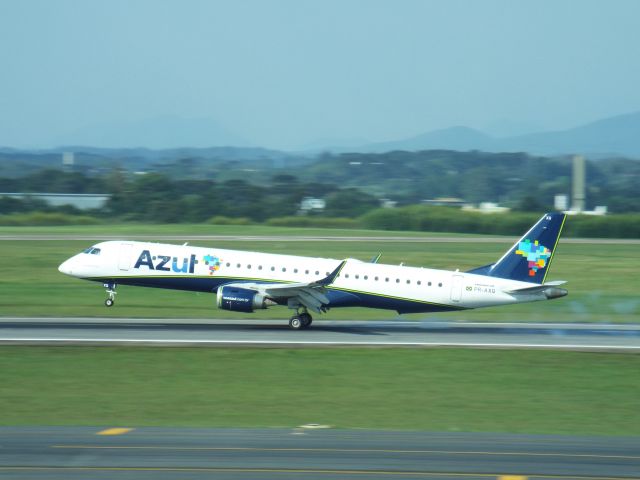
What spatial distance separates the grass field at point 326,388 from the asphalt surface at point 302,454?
1.81 meters

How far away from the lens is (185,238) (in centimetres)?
8794

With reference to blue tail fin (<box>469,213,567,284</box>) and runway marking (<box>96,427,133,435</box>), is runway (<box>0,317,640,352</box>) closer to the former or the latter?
blue tail fin (<box>469,213,567,284</box>)

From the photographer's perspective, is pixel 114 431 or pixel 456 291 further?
pixel 456 291

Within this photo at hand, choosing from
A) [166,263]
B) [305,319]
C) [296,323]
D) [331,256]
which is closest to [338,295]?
[305,319]

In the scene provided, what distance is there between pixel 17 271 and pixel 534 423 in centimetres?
4698

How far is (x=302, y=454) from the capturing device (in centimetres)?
1819

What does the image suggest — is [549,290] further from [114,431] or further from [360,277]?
[114,431]

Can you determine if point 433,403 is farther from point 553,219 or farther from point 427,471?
point 553,219

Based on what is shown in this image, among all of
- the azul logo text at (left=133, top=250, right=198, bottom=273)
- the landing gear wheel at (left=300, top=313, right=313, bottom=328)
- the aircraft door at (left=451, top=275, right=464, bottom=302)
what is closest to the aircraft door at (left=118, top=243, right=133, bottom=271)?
the azul logo text at (left=133, top=250, right=198, bottom=273)

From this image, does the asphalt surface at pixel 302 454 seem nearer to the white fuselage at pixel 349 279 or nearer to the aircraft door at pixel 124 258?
the white fuselage at pixel 349 279

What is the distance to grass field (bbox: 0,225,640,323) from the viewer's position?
145 feet

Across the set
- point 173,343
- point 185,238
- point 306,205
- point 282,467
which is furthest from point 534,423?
point 306,205

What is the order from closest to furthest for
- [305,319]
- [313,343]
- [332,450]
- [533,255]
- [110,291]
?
[332,450] < [313,343] < [305,319] < [533,255] < [110,291]

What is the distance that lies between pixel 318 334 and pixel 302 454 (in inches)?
712
